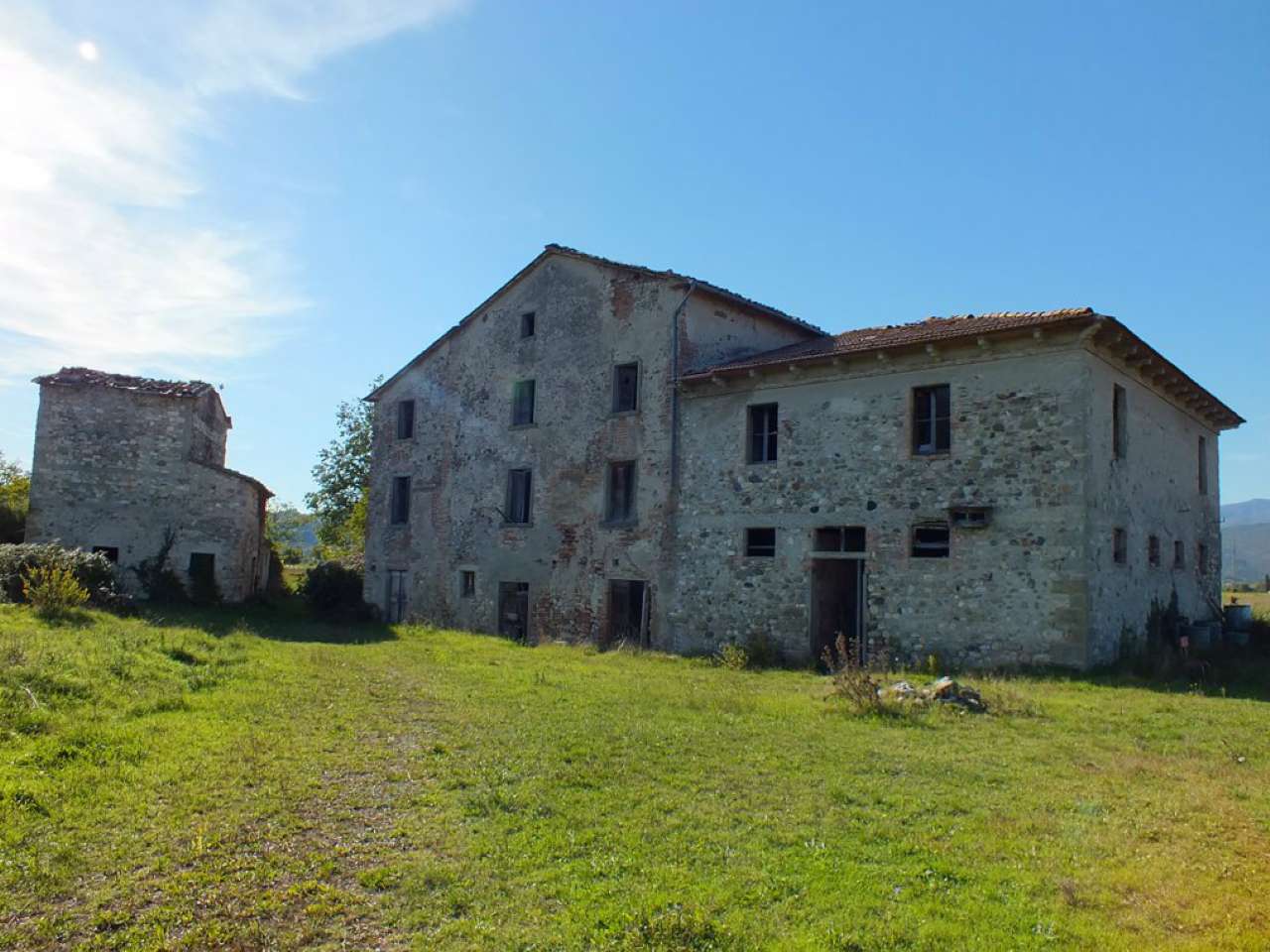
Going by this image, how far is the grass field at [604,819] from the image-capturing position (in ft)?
16.7

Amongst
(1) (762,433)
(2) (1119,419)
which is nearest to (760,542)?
(1) (762,433)

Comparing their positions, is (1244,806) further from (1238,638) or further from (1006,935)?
(1238,638)

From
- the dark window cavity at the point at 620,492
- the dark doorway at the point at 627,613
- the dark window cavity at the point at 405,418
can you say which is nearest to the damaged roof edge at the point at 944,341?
the dark window cavity at the point at 620,492

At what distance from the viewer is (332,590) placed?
28234 mm

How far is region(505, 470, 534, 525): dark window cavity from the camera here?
78.8ft

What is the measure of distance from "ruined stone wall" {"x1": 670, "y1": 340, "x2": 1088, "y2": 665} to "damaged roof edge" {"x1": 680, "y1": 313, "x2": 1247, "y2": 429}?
1.22 ft

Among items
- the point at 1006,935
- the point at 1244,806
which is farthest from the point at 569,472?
the point at 1006,935

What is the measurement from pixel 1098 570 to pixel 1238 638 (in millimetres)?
6419

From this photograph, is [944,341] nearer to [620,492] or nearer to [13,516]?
[620,492]

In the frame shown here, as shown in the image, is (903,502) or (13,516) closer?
(903,502)

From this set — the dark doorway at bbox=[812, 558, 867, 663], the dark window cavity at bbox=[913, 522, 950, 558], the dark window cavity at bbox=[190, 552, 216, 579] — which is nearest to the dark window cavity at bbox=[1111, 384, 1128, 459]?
the dark window cavity at bbox=[913, 522, 950, 558]

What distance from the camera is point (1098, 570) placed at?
15227mm

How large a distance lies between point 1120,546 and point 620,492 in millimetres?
10702

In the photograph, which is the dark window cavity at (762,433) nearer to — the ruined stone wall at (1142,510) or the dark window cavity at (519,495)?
the ruined stone wall at (1142,510)
